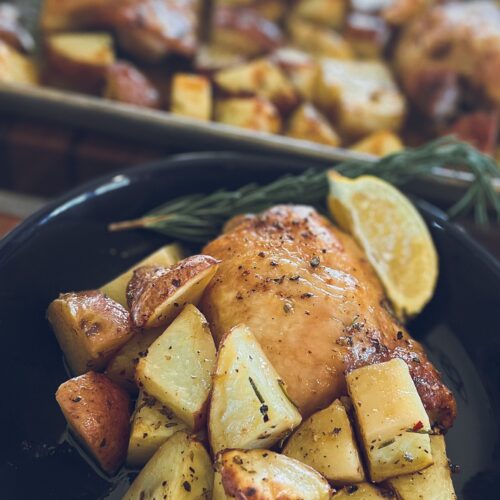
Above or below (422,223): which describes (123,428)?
below

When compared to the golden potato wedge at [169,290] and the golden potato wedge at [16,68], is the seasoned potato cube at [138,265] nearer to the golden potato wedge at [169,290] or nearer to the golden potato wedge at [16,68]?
the golden potato wedge at [169,290]

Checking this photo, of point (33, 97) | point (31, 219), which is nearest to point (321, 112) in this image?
point (33, 97)

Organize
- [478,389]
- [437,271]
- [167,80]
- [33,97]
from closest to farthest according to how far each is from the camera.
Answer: [478,389] < [437,271] < [33,97] < [167,80]

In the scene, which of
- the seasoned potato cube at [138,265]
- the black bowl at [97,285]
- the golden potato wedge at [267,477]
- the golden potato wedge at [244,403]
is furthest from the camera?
the seasoned potato cube at [138,265]

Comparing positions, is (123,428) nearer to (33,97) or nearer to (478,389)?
(478,389)

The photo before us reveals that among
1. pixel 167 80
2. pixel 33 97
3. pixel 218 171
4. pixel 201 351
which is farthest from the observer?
pixel 167 80

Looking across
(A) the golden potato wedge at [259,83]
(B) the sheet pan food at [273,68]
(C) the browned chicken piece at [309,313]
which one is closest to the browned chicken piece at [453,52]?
(B) the sheet pan food at [273,68]

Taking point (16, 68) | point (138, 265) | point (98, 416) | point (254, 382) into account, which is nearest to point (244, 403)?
point (254, 382)

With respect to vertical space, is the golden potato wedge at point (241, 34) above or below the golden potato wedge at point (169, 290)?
above
